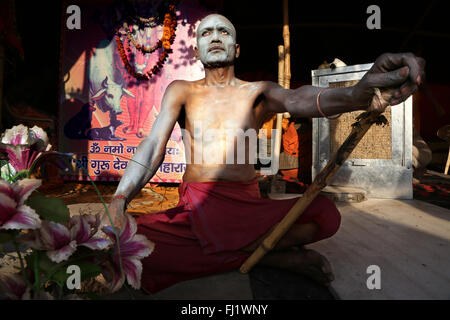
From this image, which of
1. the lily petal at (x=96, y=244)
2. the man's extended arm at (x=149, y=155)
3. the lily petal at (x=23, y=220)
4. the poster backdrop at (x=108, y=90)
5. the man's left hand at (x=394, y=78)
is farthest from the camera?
the poster backdrop at (x=108, y=90)

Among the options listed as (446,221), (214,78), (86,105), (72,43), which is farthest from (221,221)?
(72,43)

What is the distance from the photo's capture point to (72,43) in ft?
15.3

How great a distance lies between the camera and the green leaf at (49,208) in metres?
0.76

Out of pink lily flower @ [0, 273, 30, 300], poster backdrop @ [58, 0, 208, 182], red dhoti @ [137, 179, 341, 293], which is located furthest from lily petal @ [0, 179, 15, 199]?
poster backdrop @ [58, 0, 208, 182]

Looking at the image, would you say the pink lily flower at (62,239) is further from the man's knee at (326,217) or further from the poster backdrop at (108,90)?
the poster backdrop at (108,90)

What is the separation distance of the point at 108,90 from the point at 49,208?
4.40 meters

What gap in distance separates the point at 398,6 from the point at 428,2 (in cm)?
51

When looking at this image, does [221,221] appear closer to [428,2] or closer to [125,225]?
[125,225]

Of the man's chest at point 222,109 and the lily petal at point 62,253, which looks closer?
the lily petal at point 62,253

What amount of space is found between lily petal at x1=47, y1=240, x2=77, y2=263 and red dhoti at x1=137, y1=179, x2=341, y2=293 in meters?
0.63

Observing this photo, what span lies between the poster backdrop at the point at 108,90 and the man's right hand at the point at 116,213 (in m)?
3.32

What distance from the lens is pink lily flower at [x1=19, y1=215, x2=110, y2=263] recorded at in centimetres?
70

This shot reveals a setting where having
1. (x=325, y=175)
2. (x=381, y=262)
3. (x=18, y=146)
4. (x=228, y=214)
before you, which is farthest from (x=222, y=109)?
(x=381, y=262)

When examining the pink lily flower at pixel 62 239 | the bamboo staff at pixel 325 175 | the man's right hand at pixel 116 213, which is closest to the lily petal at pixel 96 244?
the pink lily flower at pixel 62 239
